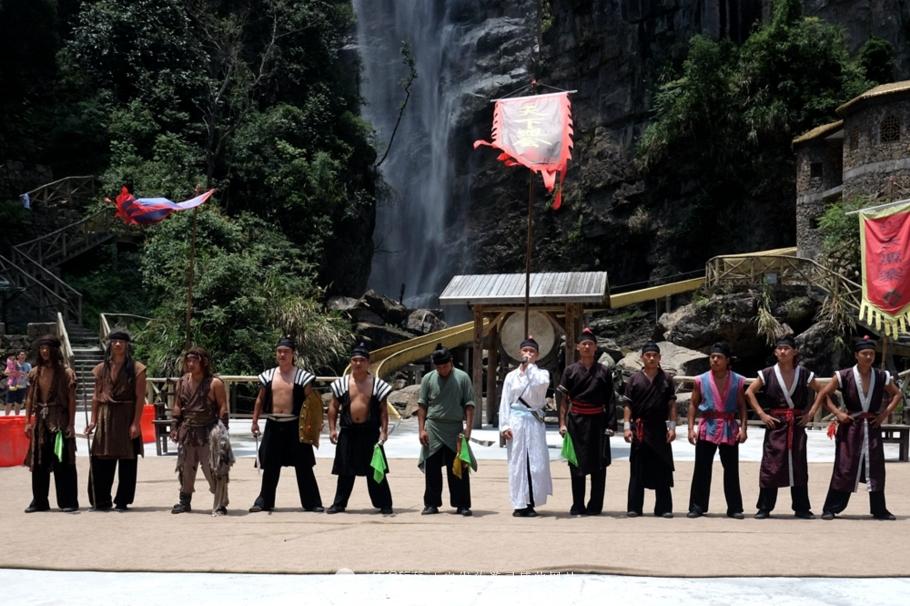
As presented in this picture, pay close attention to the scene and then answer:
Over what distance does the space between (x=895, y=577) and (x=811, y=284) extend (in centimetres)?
2504

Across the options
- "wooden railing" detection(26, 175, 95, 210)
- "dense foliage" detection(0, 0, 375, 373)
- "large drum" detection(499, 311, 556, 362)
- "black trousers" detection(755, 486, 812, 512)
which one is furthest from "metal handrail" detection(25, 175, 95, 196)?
"black trousers" detection(755, 486, 812, 512)

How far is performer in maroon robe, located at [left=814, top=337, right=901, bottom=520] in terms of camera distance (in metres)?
7.80

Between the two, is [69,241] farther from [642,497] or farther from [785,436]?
[785,436]

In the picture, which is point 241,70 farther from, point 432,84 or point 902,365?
point 902,365

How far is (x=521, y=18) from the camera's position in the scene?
48.8 meters

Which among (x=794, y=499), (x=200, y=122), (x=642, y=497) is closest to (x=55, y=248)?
(x=200, y=122)

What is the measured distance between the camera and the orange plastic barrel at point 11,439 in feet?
37.8

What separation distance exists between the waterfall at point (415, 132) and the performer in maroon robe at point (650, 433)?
37.6 m

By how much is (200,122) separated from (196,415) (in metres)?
27.4

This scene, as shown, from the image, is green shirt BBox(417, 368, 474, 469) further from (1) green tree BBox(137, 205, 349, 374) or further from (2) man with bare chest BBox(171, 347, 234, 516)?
(1) green tree BBox(137, 205, 349, 374)

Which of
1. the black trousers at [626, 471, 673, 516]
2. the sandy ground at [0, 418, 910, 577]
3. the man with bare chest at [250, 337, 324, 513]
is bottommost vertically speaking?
the sandy ground at [0, 418, 910, 577]

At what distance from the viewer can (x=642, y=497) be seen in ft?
26.2

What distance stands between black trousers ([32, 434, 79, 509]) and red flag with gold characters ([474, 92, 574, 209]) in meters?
7.00

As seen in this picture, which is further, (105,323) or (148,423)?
(105,323)
